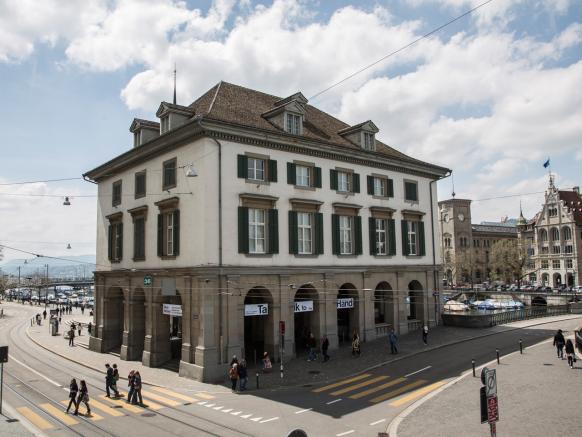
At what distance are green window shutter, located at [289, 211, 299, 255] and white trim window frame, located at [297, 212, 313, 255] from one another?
48 centimetres

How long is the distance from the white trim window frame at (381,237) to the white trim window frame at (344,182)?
3.90 m

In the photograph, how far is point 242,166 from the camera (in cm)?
3064

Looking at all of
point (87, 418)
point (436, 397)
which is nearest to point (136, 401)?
point (87, 418)

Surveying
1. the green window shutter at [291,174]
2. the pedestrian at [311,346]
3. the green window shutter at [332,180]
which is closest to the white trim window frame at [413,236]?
the green window shutter at [332,180]

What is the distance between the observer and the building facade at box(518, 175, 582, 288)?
103 m

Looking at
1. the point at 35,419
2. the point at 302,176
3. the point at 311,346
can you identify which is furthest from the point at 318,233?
the point at 35,419

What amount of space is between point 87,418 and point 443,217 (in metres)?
108

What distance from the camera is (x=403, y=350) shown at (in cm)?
3334

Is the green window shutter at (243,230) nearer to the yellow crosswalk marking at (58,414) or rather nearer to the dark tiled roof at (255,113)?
the dark tiled roof at (255,113)

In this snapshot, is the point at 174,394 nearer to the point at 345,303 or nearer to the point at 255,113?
Result: the point at 345,303

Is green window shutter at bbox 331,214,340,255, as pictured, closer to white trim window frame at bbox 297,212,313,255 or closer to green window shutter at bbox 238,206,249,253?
white trim window frame at bbox 297,212,313,255

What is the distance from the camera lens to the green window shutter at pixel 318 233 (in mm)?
33978

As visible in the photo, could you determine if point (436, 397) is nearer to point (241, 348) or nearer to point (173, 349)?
point (241, 348)

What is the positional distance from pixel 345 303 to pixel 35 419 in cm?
2104
